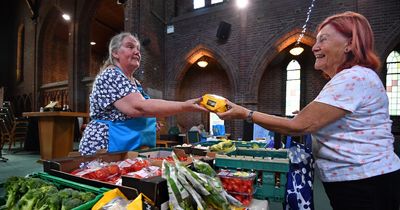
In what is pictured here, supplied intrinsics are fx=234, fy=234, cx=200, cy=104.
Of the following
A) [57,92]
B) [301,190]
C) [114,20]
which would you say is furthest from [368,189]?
[114,20]

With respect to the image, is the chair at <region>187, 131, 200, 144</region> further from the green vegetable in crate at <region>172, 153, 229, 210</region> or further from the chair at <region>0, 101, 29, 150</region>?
the green vegetable in crate at <region>172, 153, 229, 210</region>

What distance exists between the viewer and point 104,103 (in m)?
1.35

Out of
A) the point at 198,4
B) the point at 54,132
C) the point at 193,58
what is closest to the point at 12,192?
the point at 54,132

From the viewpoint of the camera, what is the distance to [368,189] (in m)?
1.03

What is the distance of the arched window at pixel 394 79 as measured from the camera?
7520 mm

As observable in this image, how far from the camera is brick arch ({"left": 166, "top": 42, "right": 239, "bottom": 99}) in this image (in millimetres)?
8396

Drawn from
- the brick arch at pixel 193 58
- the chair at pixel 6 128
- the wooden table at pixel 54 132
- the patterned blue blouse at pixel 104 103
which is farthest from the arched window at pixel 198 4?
the patterned blue blouse at pixel 104 103

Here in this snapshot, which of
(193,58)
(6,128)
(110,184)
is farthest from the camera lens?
(193,58)

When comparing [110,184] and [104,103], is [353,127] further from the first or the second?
[104,103]

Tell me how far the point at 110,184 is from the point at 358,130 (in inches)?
41.8

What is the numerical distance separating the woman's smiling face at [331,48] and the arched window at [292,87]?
27.3 feet

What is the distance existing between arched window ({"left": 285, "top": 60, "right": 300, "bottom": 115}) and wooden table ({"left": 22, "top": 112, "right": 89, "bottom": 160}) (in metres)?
7.37

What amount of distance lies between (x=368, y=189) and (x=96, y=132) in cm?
142

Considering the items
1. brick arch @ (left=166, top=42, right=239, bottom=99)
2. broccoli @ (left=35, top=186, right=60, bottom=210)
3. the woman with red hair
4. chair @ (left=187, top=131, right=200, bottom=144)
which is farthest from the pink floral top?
brick arch @ (left=166, top=42, right=239, bottom=99)
